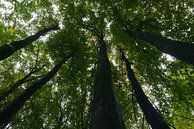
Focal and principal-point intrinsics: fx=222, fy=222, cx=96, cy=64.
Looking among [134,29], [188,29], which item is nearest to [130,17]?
[134,29]

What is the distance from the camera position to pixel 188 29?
41.7ft

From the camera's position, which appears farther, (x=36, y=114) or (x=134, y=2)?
(x=36, y=114)

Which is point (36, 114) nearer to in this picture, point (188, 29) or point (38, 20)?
point (38, 20)

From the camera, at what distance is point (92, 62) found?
60.8 ft

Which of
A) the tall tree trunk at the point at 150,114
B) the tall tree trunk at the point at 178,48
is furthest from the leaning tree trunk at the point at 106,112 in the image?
the tall tree trunk at the point at 150,114

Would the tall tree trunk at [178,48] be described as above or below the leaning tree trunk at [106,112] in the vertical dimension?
above

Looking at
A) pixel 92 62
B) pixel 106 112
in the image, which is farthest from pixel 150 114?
pixel 92 62

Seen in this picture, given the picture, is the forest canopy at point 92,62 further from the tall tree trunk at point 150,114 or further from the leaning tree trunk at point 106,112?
the leaning tree trunk at point 106,112

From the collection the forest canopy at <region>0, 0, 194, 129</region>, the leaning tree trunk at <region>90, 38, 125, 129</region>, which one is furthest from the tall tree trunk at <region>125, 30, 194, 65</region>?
the leaning tree trunk at <region>90, 38, 125, 129</region>

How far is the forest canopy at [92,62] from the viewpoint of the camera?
12347 mm

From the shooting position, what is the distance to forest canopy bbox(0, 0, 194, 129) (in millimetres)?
12347

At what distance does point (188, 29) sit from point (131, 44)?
3.56 m

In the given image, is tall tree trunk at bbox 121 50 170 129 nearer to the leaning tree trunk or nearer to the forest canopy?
the forest canopy

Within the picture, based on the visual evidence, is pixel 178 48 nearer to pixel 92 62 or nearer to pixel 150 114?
pixel 150 114
